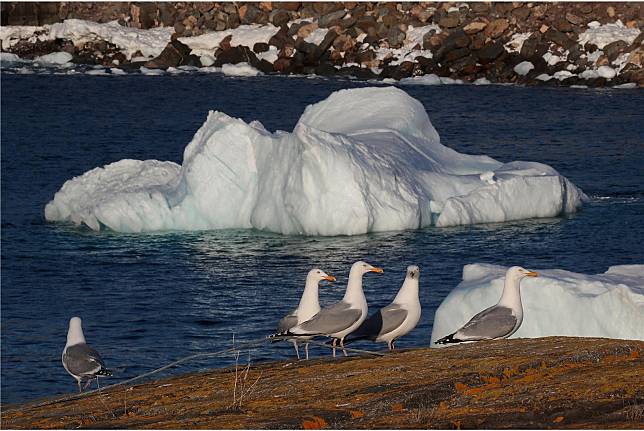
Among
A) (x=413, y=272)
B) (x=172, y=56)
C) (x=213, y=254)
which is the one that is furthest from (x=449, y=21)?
(x=413, y=272)

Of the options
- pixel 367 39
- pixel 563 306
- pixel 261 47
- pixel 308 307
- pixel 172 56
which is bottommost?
pixel 172 56

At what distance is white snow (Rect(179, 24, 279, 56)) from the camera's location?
242 feet

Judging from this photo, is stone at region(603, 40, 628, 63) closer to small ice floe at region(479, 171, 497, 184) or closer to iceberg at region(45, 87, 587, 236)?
iceberg at region(45, 87, 587, 236)

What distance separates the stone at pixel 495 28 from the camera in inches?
2677

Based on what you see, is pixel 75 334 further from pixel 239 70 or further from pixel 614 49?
pixel 239 70

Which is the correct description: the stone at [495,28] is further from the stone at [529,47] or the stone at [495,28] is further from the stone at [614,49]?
the stone at [614,49]

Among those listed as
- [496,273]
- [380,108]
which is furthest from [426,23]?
[496,273]

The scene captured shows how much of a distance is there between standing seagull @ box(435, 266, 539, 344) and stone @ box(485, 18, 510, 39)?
56.4 m

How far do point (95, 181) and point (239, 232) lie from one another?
4772mm

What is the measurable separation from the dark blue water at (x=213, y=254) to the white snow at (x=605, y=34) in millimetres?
10506

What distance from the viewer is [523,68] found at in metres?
65.9

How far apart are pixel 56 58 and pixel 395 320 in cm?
6648

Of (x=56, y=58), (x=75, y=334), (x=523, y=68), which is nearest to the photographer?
(x=75, y=334)

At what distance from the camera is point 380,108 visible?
3728cm
